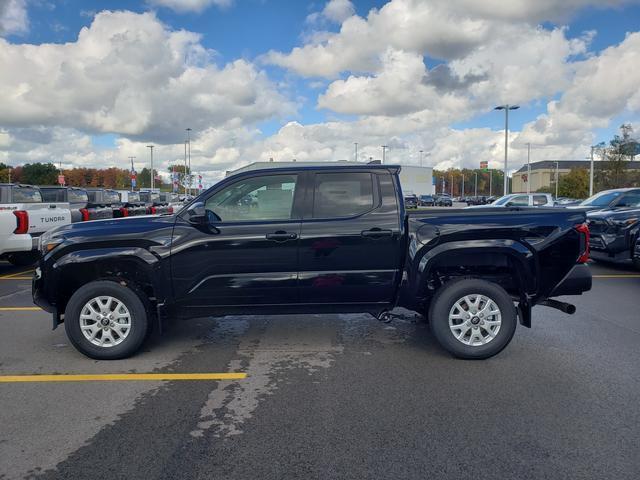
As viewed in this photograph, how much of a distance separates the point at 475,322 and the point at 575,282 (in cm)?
114

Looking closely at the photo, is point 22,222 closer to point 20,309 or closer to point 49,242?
point 20,309

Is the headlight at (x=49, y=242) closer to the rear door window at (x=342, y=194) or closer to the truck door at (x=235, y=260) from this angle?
the truck door at (x=235, y=260)

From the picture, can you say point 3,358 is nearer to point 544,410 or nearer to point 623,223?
point 544,410

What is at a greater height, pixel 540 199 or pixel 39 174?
pixel 39 174

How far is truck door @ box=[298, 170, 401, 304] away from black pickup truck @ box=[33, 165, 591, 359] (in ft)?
0.03

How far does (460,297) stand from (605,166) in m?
54.2

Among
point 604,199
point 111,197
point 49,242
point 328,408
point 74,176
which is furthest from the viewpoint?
point 74,176

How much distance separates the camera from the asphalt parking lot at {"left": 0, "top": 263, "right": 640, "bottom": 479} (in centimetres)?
318

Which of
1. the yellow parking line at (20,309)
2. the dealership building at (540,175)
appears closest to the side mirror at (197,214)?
the yellow parking line at (20,309)

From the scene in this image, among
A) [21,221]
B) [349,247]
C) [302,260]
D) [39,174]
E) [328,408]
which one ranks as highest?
[39,174]

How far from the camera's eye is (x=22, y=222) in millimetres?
9844

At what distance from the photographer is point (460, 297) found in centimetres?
506

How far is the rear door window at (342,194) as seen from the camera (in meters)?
5.23

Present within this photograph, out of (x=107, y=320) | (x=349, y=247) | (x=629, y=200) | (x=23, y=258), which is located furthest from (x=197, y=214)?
(x=629, y=200)
